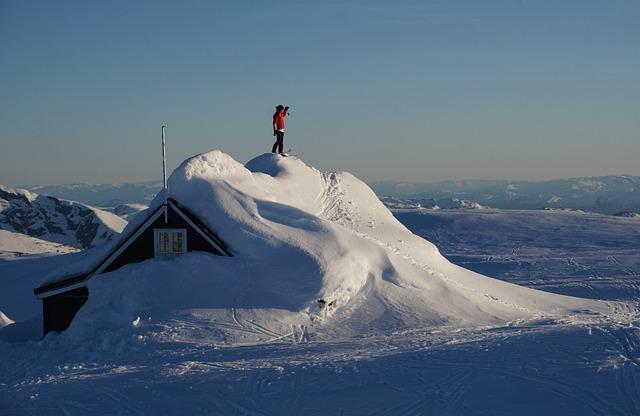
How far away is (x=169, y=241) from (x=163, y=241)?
0.58ft

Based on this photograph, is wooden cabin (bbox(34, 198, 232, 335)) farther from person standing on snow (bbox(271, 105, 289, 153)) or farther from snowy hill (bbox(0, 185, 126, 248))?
snowy hill (bbox(0, 185, 126, 248))

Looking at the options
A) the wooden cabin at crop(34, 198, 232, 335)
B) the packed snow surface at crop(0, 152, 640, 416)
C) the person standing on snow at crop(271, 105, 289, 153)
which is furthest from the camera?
the person standing on snow at crop(271, 105, 289, 153)

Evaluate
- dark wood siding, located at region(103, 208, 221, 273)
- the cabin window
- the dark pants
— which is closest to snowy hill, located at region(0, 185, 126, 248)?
the dark pants

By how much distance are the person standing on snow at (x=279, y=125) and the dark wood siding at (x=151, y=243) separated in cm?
776

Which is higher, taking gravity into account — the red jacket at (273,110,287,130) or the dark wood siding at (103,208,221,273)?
the red jacket at (273,110,287,130)

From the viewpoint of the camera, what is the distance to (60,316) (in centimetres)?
2062

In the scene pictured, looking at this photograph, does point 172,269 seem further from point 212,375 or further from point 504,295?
point 504,295

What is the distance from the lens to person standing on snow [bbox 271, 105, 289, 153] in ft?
87.2

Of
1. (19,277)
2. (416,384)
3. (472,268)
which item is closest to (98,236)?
(19,277)

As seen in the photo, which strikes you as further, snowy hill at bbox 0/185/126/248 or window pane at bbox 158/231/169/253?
snowy hill at bbox 0/185/126/248

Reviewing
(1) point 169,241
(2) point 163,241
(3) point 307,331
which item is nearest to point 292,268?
(3) point 307,331

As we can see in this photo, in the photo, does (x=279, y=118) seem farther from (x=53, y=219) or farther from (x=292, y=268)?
(x=53, y=219)

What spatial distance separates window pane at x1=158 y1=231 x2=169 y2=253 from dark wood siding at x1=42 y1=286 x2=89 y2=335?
2.73 metres

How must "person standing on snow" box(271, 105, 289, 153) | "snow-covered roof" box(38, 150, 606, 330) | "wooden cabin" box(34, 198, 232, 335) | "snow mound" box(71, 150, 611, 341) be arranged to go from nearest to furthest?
"snow mound" box(71, 150, 611, 341), "snow-covered roof" box(38, 150, 606, 330), "wooden cabin" box(34, 198, 232, 335), "person standing on snow" box(271, 105, 289, 153)
